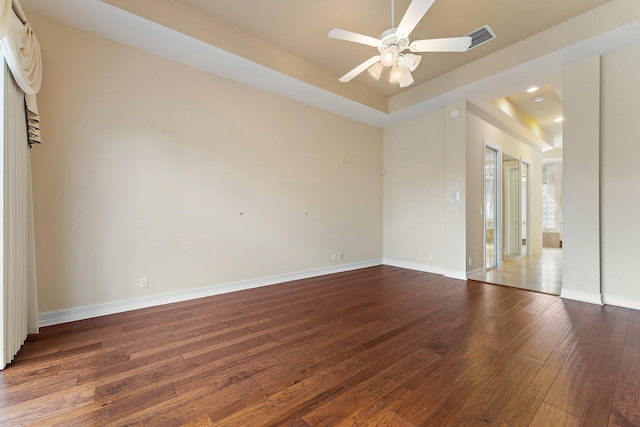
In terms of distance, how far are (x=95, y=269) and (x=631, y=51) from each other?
663 cm

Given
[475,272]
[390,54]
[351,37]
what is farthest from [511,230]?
[351,37]

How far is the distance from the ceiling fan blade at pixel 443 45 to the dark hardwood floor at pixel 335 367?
263cm

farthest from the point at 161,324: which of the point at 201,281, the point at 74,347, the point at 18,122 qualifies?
the point at 18,122

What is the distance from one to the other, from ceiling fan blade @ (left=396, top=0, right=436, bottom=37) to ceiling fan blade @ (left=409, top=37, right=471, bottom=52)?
228 mm

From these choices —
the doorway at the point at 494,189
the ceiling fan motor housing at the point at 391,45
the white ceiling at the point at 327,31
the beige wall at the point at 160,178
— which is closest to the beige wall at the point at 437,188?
the doorway at the point at 494,189

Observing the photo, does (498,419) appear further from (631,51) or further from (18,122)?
(631,51)

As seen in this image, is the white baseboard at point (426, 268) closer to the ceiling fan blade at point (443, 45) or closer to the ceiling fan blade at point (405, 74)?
the ceiling fan blade at point (405, 74)

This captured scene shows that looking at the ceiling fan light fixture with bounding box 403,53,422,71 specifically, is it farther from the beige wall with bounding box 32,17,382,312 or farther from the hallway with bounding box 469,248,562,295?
the hallway with bounding box 469,248,562,295

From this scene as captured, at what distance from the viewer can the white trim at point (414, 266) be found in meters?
4.82

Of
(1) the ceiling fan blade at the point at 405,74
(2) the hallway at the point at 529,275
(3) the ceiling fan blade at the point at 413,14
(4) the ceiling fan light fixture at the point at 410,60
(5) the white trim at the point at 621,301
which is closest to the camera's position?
(3) the ceiling fan blade at the point at 413,14

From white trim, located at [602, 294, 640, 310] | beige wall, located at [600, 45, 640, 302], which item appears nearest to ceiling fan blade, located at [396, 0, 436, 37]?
beige wall, located at [600, 45, 640, 302]

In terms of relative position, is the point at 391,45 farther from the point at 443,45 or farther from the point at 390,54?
the point at 443,45

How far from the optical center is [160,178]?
319cm

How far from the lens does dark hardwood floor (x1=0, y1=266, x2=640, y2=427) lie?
144 centimetres
